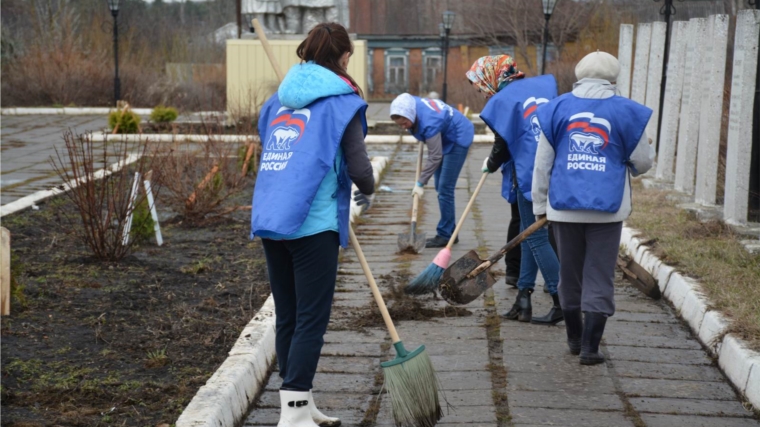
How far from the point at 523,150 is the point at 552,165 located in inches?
32.1

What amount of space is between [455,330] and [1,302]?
8.15 feet

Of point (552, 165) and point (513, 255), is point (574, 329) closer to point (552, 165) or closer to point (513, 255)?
point (552, 165)

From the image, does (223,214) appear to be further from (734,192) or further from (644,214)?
(734,192)

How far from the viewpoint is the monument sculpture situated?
18.2m

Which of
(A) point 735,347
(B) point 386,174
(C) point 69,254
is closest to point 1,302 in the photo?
(C) point 69,254

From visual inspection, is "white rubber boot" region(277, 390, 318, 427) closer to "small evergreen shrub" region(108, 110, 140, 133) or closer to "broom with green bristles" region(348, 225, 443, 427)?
"broom with green bristles" region(348, 225, 443, 427)

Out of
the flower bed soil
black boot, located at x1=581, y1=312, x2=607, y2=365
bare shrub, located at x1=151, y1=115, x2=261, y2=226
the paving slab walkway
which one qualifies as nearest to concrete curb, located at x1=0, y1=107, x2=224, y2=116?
bare shrub, located at x1=151, y1=115, x2=261, y2=226

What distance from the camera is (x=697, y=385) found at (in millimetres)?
4449

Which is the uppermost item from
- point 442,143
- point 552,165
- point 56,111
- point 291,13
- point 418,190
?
point 291,13

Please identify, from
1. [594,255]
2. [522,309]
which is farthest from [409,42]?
[594,255]

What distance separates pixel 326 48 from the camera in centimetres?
372

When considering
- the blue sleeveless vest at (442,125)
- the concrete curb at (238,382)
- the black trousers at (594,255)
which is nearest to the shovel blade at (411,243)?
the blue sleeveless vest at (442,125)

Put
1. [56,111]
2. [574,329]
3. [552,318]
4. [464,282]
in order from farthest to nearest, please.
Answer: [56,111]
[552,318]
[464,282]
[574,329]

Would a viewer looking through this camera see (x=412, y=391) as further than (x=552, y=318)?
No
